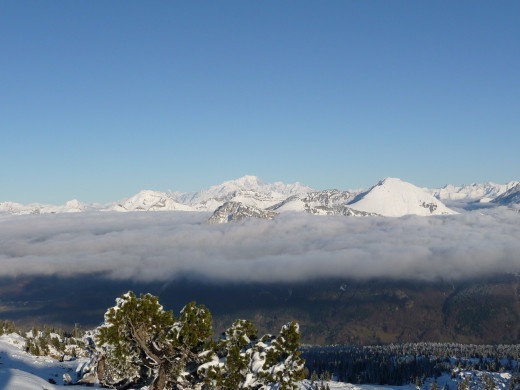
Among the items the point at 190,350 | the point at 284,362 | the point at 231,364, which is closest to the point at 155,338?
the point at 190,350

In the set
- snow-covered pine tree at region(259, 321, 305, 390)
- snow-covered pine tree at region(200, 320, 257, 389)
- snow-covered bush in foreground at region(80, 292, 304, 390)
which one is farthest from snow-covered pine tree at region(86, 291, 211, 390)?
snow-covered pine tree at region(259, 321, 305, 390)

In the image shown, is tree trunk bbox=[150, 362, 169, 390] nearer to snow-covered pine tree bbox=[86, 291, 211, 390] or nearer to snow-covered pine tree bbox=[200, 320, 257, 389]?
snow-covered pine tree bbox=[86, 291, 211, 390]

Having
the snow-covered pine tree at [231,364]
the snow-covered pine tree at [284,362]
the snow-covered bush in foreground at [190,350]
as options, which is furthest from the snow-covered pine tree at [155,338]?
the snow-covered pine tree at [284,362]

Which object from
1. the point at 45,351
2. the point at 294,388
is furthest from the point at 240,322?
the point at 45,351

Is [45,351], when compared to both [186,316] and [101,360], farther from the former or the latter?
[186,316]

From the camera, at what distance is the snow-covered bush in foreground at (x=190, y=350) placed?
146 ft

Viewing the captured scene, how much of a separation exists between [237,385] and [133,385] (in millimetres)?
15482

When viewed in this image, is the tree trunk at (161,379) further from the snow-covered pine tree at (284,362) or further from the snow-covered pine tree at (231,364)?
the snow-covered pine tree at (284,362)

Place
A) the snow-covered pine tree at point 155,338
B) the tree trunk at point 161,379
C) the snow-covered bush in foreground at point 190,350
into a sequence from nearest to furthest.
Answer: the snow-covered bush in foreground at point 190,350
the snow-covered pine tree at point 155,338
the tree trunk at point 161,379

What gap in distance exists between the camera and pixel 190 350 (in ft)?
152

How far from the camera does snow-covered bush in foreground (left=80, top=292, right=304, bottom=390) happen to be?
44562mm

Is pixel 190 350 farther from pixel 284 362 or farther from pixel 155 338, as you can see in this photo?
pixel 284 362

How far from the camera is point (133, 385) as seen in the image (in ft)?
168

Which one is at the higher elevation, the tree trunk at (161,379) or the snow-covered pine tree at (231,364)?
the snow-covered pine tree at (231,364)
